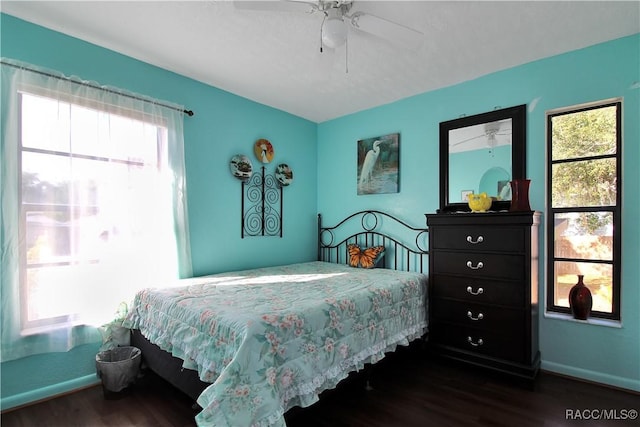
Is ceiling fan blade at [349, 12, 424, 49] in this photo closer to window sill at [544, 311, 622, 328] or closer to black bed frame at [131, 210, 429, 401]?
black bed frame at [131, 210, 429, 401]

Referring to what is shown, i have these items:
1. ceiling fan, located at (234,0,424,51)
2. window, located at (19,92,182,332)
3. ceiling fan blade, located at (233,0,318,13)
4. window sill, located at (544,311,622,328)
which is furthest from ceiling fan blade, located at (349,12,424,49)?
window sill, located at (544,311,622,328)

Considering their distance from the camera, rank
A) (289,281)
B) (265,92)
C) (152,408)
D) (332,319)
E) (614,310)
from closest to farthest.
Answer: (332,319), (152,408), (614,310), (289,281), (265,92)

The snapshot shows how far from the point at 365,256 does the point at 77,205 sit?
2573mm

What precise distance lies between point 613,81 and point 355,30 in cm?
197

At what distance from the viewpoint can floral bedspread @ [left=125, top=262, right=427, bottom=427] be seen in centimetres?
145

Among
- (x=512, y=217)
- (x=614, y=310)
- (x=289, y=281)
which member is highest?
(x=512, y=217)

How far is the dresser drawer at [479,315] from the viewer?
2.38 m

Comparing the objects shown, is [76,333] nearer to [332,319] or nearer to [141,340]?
[141,340]

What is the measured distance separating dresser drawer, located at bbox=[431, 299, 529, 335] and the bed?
0.53ft

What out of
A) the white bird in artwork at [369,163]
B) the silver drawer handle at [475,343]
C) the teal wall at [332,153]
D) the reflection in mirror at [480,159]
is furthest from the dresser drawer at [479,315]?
the white bird in artwork at [369,163]

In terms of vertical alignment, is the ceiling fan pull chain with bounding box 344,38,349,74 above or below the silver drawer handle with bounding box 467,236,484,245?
above

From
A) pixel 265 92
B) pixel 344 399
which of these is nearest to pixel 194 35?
pixel 265 92

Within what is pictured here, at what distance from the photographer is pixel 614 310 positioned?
2408 mm

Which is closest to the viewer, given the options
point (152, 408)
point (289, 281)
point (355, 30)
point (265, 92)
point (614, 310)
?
point (152, 408)
